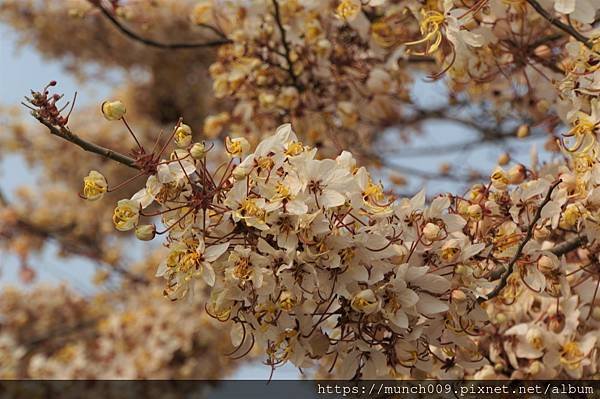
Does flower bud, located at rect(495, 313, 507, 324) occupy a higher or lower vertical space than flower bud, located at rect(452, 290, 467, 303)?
lower

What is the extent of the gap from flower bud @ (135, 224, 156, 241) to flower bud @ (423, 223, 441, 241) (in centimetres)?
42

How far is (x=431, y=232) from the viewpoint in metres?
1.17

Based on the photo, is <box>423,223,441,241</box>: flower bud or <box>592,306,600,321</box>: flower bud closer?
<box>423,223,441,241</box>: flower bud

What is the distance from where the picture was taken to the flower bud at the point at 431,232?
46.0 inches

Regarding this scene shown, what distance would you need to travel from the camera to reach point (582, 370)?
1.43m

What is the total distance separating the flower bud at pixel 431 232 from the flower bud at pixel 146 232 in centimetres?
42

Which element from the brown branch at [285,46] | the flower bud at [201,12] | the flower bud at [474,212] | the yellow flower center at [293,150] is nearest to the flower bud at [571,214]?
the flower bud at [474,212]

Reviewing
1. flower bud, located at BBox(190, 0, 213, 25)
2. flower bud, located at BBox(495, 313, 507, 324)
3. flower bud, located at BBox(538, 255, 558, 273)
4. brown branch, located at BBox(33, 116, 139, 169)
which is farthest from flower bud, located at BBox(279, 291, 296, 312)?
flower bud, located at BBox(190, 0, 213, 25)

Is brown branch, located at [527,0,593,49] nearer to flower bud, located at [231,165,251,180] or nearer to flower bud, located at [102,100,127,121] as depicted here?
flower bud, located at [231,165,251,180]

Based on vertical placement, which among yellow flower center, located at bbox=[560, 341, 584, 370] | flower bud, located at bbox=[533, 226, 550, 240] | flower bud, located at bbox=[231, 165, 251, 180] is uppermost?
flower bud, located at bbox=[231, 165, 251, 180]

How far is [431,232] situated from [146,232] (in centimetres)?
44

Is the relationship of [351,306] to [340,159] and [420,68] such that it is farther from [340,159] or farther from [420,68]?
[420,68]

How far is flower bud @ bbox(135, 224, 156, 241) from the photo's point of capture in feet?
3.66

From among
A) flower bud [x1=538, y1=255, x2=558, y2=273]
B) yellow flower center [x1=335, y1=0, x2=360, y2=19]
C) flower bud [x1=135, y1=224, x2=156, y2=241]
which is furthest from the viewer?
yellow flower center [x1=335, y1=0, x2=360, y2=19]
